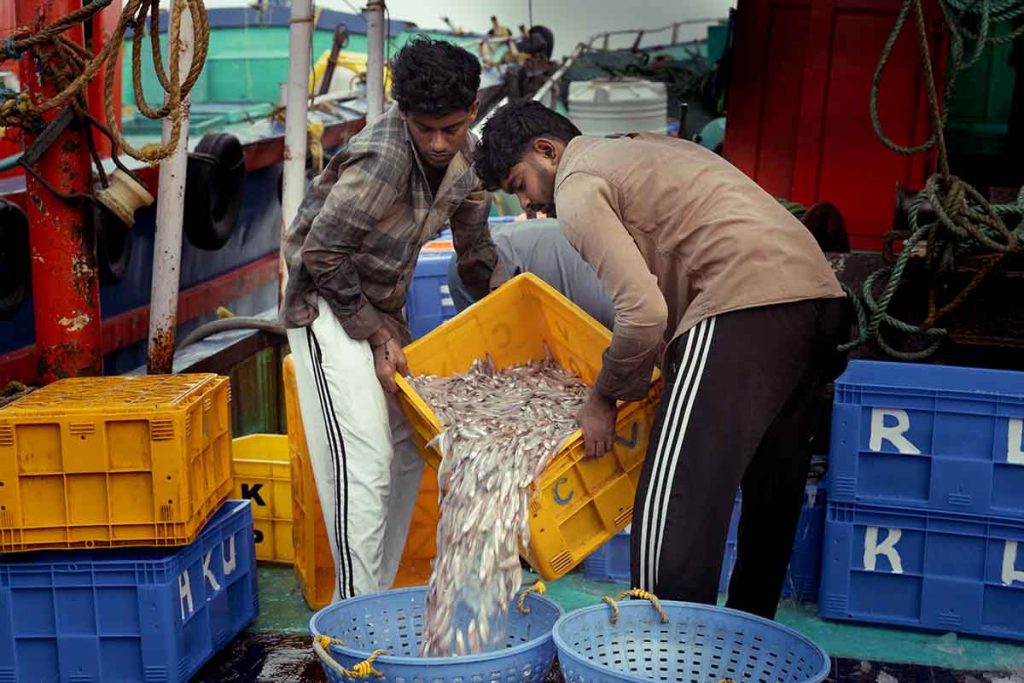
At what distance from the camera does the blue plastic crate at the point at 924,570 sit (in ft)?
13.5

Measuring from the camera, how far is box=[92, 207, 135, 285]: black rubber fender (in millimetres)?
6227

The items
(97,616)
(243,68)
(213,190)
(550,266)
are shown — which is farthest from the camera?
(243,68)

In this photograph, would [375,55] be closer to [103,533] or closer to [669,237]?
[103,533]

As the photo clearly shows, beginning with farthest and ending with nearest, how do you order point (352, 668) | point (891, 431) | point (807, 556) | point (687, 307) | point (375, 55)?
point (375, 55) → point (807, 556) → point (891, 431) → point (687, 307) → point (352, 668)

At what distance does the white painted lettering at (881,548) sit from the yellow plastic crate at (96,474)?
2341 millimetres

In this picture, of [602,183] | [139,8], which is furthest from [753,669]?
[139,8]

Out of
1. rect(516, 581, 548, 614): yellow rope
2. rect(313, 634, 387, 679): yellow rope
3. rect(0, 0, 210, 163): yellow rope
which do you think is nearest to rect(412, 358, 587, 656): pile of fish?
rect(516, 581, 548, 614): yellow rope

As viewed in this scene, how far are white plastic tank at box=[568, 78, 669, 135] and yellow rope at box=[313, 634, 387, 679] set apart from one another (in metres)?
11.1

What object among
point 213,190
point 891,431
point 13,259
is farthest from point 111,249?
point 891,431

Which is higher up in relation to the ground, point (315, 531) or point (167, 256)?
point (167, 256)

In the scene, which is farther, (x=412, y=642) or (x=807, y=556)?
(x=807, y=556)

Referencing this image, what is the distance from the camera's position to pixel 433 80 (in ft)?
11.3

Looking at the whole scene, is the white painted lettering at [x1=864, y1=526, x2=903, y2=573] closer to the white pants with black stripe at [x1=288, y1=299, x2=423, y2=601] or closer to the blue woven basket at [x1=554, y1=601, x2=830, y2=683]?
the blue woven basket at [x1=554, y1=601, x2=830, y2=683]

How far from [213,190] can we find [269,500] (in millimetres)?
3116
